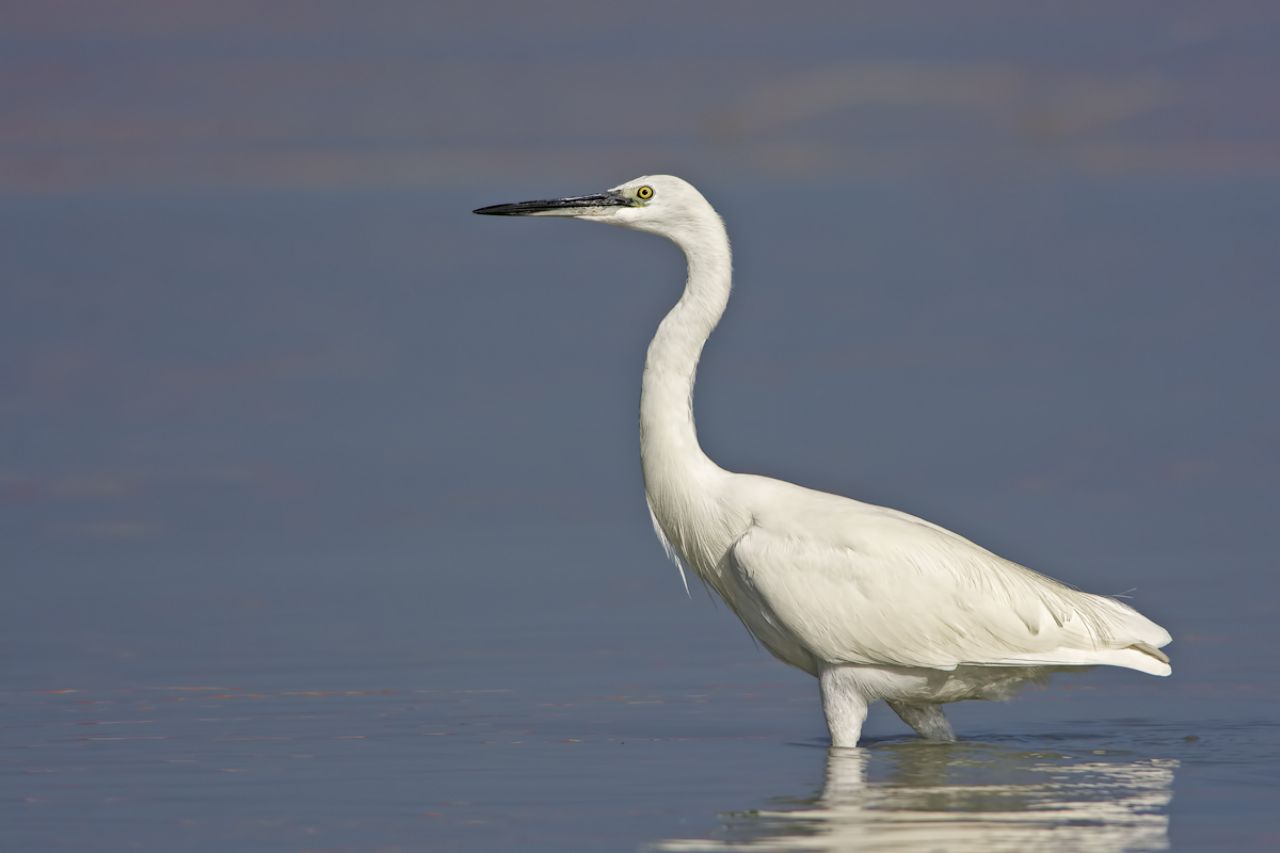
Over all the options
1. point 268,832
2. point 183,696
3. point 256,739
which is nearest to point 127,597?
point 183,696

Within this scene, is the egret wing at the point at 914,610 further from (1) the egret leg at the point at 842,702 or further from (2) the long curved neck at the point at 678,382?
(2) the long curved neck at the point at 678,382

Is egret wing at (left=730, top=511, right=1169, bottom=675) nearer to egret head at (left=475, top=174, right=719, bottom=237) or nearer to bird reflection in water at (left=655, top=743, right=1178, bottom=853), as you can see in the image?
bird reflection in water at (left=655, top=743, right=1178, bottom=853)

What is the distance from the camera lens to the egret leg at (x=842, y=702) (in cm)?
1092

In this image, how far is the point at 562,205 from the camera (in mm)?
12078

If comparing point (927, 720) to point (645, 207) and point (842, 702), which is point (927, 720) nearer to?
point (842, 702)

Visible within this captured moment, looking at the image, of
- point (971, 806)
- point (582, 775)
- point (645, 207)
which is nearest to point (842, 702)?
point (582, 775)

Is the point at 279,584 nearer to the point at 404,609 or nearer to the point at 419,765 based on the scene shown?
the point at 404,609

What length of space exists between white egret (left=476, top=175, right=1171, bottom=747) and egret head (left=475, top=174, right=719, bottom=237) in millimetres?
10

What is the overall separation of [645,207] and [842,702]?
267 cm

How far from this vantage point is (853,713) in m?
11.0

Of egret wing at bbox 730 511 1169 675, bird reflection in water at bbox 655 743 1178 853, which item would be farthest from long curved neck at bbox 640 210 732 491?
bird reflection in water at bbox 655 743 1178 853

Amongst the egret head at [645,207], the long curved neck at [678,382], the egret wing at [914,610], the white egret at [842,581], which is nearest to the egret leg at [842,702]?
the white egret at [842,581]

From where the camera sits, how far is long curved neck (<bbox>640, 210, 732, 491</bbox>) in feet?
37.7

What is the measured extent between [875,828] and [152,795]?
3.08 m
